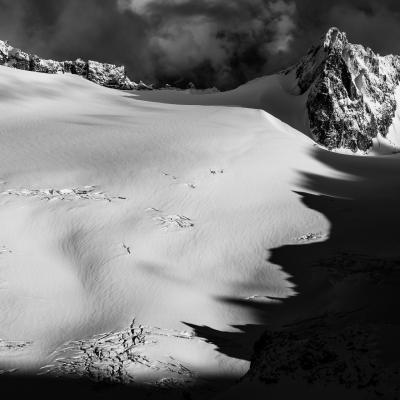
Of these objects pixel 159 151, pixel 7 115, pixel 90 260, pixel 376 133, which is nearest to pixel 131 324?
pixel 90 260

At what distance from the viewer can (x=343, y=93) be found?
165500 millimetres

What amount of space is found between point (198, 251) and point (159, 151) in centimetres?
1395

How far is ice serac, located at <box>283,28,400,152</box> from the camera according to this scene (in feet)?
513

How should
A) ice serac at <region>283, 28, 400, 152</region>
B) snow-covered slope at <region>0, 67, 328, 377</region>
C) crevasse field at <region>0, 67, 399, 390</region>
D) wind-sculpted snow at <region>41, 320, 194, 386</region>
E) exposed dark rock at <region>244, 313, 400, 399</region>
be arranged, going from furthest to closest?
ice serac at <region>283, 28, 400, 152</region> → snow-covered slope at <region>0, 67, 328, 377</region> → crevasse field at <region>0, 67, 399, 390</region> → wind-sculpted snow at <region>41, 320, 194, 386</region> → exposed dark rock at <region>244, 313, 400, 399</region>

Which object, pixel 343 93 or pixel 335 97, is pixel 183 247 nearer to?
pixel 335 97

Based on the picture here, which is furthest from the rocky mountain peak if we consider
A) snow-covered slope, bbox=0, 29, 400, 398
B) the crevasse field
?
snow-covered slope, bbox=0, 29, 400, 398

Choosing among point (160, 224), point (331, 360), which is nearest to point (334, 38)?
point (160, 224)

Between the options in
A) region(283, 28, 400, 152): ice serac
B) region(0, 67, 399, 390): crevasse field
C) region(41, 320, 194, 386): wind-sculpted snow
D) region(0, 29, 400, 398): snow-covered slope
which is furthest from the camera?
region(283, 28, 400, 152): ice serac

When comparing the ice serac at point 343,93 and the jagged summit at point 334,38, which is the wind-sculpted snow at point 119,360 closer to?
the ice serac at point 343,93

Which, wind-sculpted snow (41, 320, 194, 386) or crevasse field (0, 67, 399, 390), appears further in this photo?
crevasse field (0, 67, 399, 390)

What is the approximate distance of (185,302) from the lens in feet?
76.5

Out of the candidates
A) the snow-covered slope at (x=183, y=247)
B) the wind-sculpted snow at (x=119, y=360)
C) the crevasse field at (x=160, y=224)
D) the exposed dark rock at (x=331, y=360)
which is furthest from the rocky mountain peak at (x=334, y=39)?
the exposed dark rock at (x=331, y=360)

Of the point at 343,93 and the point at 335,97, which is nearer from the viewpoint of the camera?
the point at 335,97

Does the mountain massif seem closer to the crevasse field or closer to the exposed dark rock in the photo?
the crevasse field
